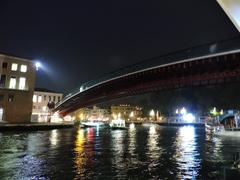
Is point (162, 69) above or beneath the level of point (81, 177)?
above

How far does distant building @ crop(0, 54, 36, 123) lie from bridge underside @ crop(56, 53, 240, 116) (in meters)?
13.2

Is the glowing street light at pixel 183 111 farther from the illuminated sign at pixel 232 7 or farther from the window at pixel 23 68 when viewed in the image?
the illuminated sign at pixel 232 7

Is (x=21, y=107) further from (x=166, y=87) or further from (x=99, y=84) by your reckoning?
(x=166, y=87)

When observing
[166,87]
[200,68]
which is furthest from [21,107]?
[200,68]

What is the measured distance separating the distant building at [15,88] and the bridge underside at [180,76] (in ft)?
43.2

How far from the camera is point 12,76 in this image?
2201 inches

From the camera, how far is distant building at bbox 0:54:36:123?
53.9 metres

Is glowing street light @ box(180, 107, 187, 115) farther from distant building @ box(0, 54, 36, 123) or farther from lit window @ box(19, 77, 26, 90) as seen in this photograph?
lit window @ box(19, 77, 26, 90)

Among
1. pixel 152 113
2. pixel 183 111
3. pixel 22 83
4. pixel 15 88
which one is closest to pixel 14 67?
pixel 22 83

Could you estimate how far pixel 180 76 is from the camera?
4106cm

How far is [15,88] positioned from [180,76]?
34.6m

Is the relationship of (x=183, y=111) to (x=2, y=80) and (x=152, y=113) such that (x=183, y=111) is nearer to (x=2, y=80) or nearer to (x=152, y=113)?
(x=152, y=113)

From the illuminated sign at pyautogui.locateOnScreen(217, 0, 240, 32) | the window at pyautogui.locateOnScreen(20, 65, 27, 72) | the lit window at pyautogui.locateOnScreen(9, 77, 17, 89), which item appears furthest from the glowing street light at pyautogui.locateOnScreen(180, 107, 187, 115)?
the illuminated sign at pyautogui.locateOnScreen(217, 0, 240, 32)

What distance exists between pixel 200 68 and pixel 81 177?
28790 mm
